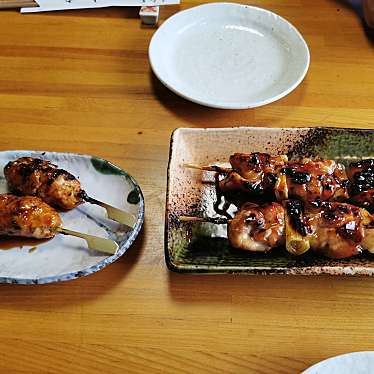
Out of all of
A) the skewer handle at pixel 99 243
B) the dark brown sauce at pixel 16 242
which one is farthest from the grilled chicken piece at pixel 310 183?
the dark brown sauce at pixel 16 242

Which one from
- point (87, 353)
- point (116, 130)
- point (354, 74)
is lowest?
point (87, 353)

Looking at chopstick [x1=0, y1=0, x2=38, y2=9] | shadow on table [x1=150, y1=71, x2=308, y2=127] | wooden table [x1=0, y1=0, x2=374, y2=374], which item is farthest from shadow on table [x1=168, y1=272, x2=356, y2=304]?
chopstick [x1=0, y1=0, x2=38, y2=9]

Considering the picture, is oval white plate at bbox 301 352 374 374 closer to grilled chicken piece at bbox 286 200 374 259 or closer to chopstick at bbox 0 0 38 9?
grilled chicken piece at bbox 286 200 374 259

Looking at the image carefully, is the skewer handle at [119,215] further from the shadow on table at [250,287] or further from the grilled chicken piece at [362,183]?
the grilled chicken piece at [362,183]

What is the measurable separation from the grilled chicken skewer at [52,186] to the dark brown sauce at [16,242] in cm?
12

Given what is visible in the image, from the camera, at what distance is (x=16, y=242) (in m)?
1.40

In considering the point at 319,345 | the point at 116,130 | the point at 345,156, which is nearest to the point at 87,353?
the point at 319,345

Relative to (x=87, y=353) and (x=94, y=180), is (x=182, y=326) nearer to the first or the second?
(x=87, y=353)

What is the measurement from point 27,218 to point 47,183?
0.44 ft

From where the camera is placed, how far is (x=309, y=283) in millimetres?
1370

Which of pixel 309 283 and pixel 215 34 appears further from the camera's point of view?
pixel 215 34

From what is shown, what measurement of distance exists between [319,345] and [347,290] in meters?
0.19

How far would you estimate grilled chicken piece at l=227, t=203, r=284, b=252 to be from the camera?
1.34m

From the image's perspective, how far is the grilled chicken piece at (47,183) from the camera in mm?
1427
